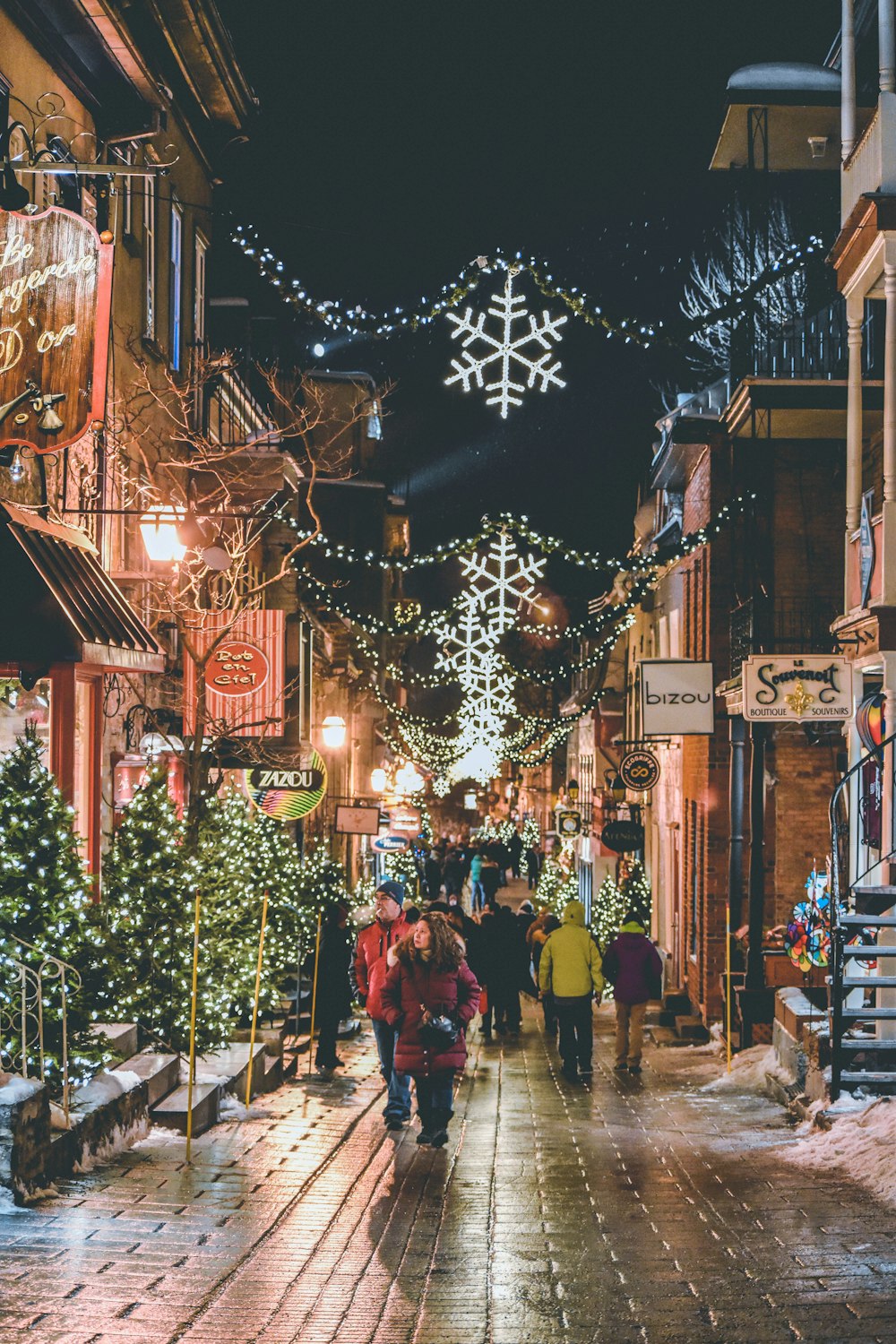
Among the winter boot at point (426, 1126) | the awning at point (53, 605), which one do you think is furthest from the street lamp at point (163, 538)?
the winter boot at point (426, 1126)

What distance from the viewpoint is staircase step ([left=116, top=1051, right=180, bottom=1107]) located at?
1059cm

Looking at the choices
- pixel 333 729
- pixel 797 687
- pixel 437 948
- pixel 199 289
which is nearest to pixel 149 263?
pixel 199 289

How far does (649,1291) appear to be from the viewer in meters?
6.31

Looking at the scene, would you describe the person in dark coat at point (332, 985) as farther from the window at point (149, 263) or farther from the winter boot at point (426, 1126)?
the window at point (149, 263)

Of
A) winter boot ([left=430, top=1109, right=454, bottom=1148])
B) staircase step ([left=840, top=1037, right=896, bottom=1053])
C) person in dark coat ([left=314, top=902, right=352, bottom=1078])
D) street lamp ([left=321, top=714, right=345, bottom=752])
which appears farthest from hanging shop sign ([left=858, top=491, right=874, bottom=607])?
street lamp ([left=321, top=714, right=345, bottom=752])

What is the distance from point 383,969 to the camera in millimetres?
11188

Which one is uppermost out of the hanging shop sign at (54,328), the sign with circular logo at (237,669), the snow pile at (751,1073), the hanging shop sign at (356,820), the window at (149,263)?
the window at (149,263)

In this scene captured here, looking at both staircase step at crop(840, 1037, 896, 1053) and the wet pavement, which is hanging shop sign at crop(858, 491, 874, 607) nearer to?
staircase step at crop(840, 1037, 896, 1053)

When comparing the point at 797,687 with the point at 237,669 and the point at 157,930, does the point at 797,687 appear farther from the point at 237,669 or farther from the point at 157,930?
the point at 157,930

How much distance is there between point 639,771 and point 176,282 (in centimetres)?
1228

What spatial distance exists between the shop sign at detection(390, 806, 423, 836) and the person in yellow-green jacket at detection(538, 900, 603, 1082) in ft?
83.8

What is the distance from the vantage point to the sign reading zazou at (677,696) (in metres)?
20.9

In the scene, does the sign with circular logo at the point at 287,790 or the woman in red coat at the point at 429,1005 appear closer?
the woman in red coat at the point at 429,1005

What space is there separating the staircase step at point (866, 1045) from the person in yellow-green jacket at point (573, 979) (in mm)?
4887
